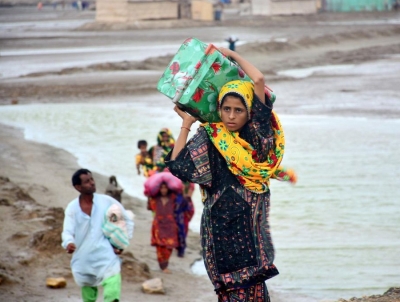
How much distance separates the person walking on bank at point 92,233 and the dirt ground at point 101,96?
1.34 metres

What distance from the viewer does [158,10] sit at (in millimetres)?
51500

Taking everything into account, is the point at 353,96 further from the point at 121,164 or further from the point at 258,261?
the point at 258,261

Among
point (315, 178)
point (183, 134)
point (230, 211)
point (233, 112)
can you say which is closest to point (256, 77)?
point (233, 112)

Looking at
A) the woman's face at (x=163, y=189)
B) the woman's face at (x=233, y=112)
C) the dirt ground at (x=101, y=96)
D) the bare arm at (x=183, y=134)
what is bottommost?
the dirt ground at (x=101, y=96)

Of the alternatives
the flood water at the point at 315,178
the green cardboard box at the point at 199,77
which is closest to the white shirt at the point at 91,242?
the green cardboard box at the point at 199,77

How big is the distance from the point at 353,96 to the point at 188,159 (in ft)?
58.0

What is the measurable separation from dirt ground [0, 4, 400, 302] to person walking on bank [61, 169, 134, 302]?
1.34 metres

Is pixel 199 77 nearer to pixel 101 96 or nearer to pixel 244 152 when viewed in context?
pixel 244 152

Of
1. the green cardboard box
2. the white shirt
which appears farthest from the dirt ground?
the green cardboard box

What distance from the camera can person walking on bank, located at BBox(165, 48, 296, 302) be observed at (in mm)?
4352

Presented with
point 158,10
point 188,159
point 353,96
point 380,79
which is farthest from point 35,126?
point 158,10

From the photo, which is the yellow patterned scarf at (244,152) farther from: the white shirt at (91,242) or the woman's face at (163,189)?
the woman's face at (163,189)

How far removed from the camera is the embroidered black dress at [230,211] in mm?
4410

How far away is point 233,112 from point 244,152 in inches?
8.1
